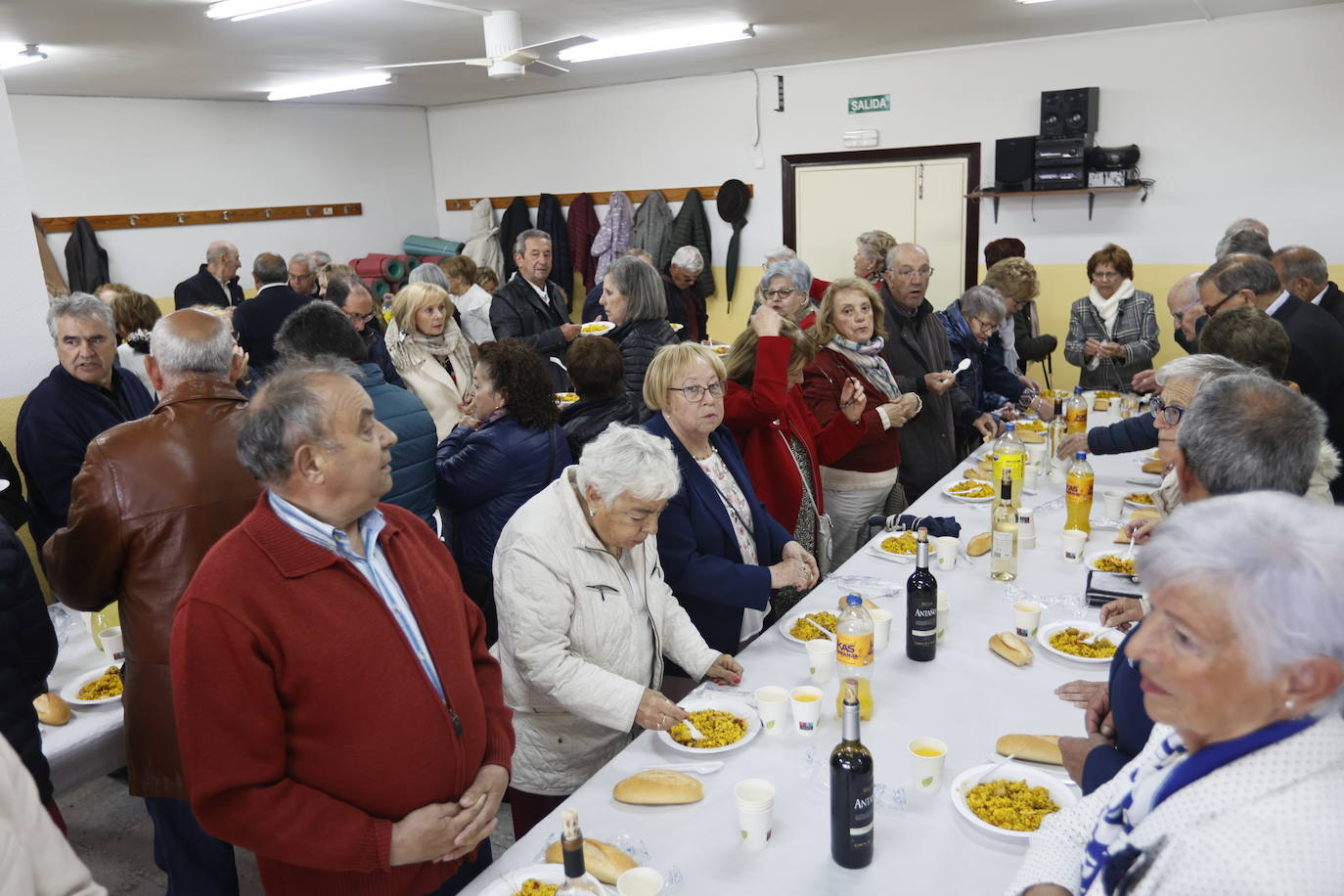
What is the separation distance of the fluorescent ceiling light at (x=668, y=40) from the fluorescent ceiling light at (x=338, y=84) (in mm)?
1935

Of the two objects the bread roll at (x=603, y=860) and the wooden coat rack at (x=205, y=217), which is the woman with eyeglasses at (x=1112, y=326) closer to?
the bread roll at (x=603, y=860)

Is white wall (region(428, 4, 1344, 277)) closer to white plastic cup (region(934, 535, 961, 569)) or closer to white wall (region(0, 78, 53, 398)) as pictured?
white plastic cup (region(934, 535, 961, 569))

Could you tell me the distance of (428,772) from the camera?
1.77 metres

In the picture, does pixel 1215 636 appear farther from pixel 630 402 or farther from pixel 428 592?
pixel 630 402

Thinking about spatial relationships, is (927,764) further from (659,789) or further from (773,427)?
(773,427)

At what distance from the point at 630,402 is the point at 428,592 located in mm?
2062

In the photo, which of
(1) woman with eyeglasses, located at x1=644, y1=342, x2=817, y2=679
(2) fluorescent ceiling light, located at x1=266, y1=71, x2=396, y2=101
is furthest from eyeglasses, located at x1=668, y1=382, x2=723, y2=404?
(2) fluorescent ceiling light, located at x1=266, y1=71, x2=396, y2=101

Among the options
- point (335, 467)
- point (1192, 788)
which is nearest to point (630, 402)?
point (335, 467)

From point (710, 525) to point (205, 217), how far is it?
8.14 metres

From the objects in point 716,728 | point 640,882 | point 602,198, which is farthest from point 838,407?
point 602,198

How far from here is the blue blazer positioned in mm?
2711

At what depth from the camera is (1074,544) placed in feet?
10.1

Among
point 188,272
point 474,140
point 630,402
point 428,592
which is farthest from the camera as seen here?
point 474,140

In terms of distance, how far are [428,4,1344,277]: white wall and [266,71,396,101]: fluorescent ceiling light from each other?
2.21 m
